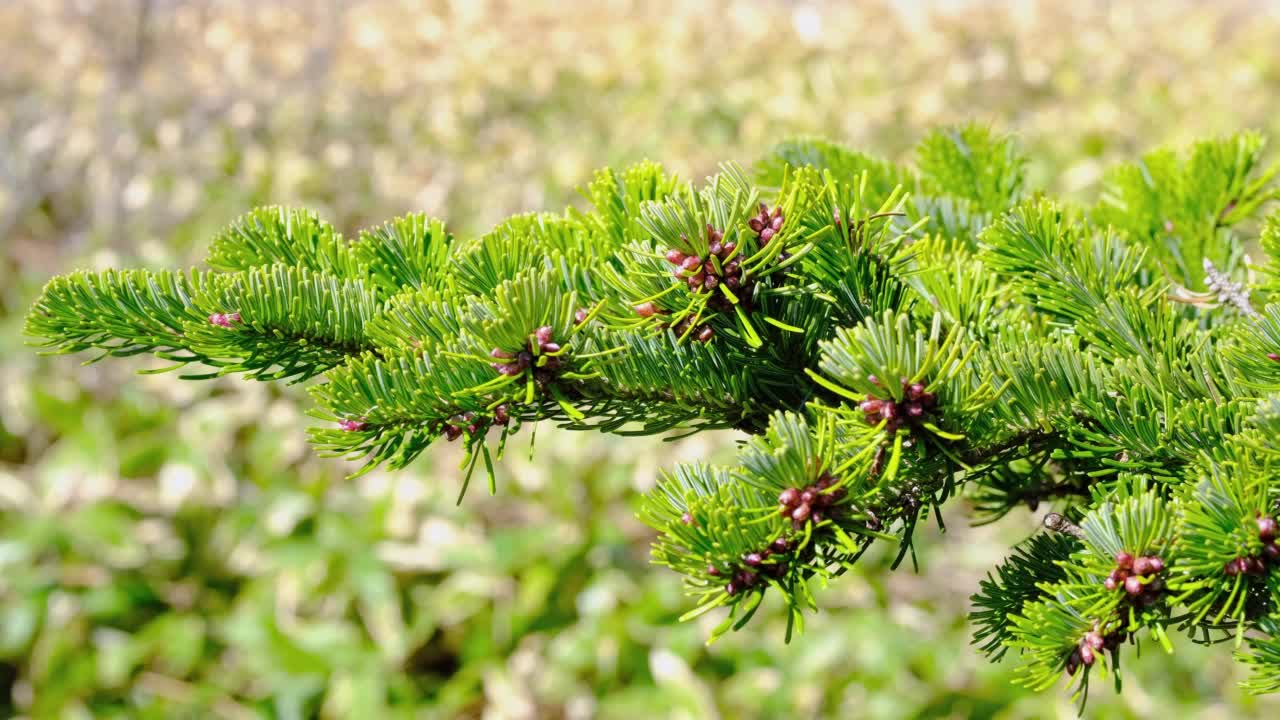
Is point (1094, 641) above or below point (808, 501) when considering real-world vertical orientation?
below

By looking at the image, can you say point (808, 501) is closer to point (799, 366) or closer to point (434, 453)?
point (799, 366)

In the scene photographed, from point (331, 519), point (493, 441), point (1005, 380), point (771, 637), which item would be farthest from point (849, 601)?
point (1005, 380)

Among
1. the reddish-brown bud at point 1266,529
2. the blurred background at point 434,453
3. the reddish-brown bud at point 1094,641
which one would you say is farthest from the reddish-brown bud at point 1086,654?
the blurred background at point 434,453

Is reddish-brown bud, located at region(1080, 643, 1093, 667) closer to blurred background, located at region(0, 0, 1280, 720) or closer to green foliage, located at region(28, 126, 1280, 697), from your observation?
green foliage, located at region(28, 126, 1280, 697)

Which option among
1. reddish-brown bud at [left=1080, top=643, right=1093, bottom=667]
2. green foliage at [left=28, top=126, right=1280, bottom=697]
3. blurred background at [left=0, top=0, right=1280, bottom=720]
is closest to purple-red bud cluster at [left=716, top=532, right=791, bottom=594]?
green foliage at [left=28, top=126, right=1280, bottom=697]

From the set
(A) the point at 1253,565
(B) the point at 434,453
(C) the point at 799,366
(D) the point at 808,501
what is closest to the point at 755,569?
(D) the point at 808,501

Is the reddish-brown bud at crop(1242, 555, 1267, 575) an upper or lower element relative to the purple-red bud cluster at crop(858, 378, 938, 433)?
lower
